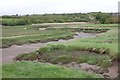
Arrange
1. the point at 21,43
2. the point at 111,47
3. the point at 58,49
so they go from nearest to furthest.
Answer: the point at 111,47 → the point at 58,49 → the point at 21,43

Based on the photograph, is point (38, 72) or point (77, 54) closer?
point (38, 72)

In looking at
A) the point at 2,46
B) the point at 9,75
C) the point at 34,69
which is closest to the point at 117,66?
the point at 34,69

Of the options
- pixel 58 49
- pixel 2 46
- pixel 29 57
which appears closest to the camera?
pixel 29 57

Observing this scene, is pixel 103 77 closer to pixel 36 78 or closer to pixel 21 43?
pixel 36 78

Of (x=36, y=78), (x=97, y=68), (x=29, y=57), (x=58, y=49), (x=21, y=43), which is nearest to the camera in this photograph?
(x=36, y=78)

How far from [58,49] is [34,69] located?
1356cm

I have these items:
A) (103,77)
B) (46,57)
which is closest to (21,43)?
(46,57)

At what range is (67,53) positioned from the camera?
37.3m

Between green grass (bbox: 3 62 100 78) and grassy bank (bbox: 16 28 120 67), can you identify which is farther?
grassy bank (bbox: 16 28 120 67)

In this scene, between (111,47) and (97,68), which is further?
(111,47)

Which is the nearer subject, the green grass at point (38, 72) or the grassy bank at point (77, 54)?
the green grass at point (38, 72)

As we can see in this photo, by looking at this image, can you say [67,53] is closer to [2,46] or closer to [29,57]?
[29,57]

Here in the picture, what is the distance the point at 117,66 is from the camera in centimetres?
3002

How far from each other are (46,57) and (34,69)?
366 inches
